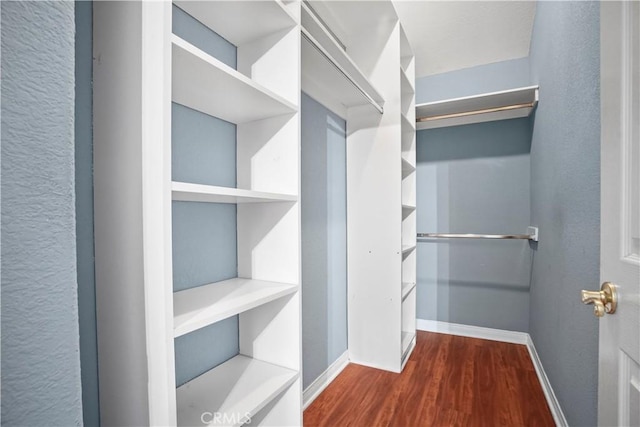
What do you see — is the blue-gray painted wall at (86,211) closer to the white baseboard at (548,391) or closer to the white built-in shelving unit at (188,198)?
the white built-in shelving unit at (188,198)

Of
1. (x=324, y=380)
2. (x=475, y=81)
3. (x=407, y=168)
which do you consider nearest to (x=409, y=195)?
(x=407, y=168)

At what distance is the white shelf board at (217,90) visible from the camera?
2.40ft

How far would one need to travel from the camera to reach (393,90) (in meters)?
2.03

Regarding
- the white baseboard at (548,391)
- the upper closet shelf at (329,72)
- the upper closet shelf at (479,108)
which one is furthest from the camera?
the upper closet shelf at (479,108)

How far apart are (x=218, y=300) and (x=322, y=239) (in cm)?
107

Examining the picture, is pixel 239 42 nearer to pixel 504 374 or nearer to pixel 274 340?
pixel 274 340

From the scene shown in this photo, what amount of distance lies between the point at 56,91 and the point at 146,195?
0.29 metres

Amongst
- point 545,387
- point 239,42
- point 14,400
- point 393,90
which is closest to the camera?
point 14,400

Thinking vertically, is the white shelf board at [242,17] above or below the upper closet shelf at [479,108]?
below

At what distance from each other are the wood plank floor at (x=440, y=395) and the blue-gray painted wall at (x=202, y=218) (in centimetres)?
86

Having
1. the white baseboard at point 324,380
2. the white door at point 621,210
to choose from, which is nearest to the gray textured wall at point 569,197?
the white door at point 621,210

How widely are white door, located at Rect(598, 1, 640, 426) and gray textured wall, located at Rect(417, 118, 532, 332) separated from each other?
6.95 feet

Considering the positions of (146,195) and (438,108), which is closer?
(146,195)

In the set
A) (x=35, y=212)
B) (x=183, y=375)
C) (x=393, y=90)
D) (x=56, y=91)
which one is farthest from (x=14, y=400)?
(x=393, y=90)
